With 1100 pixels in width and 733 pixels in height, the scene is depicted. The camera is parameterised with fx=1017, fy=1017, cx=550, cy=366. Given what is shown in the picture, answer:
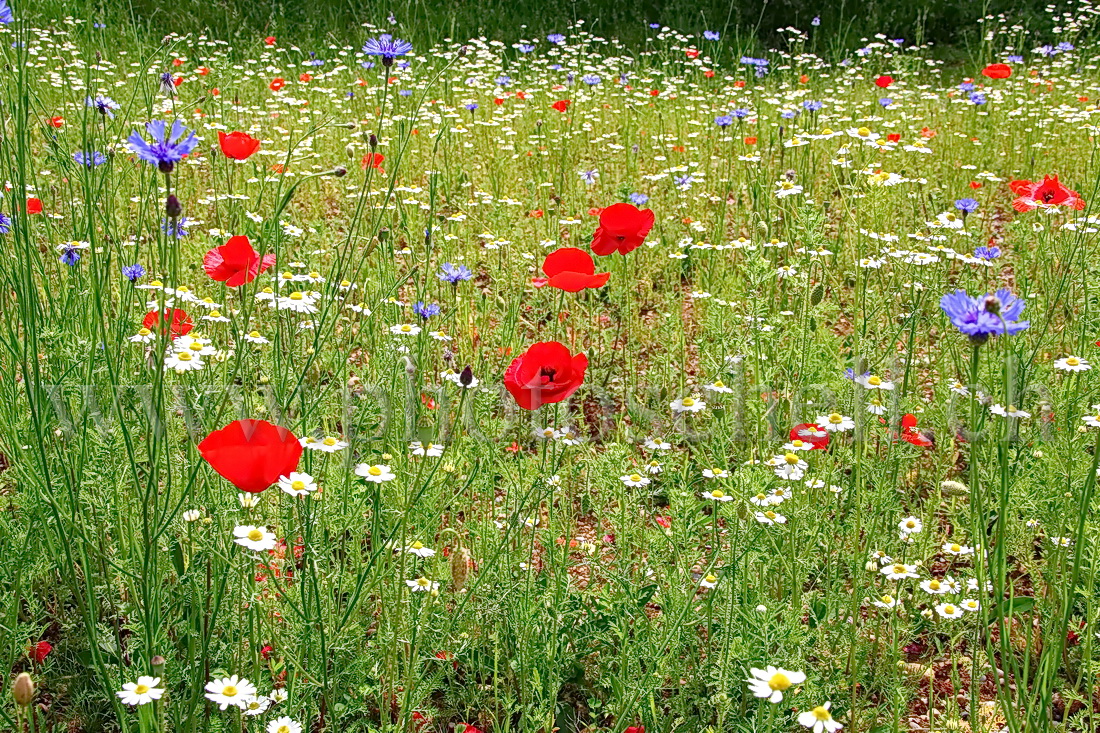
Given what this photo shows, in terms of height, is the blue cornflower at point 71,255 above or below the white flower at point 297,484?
above

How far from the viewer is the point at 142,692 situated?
1.42m

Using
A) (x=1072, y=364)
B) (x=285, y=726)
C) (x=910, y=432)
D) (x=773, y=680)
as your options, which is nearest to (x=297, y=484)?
(x=285, y=726)

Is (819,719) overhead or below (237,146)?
below

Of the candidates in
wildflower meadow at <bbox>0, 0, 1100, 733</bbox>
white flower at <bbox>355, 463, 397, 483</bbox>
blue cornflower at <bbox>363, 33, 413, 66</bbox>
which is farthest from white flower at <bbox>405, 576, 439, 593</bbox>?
blue cornflower at <bbox>363, 33, 413, 66</bbox>

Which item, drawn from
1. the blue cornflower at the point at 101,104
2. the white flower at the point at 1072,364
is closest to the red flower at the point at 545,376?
the blue cornflower at the point at 101,104

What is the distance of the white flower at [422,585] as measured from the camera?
5.99 feet

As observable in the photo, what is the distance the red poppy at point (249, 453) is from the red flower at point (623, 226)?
3.05ft

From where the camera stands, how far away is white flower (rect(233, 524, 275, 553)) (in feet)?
5.00

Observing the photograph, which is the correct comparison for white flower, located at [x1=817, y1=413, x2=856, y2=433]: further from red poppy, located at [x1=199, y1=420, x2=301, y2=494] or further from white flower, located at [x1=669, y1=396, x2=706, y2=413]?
red poppy, located at [x1=199, y1=420, x2=301, y2=494]

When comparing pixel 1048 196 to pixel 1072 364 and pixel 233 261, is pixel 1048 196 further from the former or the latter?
pixel 233 261

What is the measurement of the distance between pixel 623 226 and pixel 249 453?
1.00 metres

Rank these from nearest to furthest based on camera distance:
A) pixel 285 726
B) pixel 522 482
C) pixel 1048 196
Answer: pixel 285 726 → pixel 522 482 → pixel 1048 196

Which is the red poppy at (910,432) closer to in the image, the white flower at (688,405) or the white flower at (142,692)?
the white flower at (688,405)

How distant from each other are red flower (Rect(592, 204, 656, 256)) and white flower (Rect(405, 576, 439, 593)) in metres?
0.75
